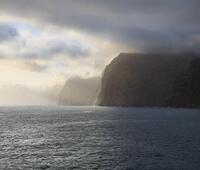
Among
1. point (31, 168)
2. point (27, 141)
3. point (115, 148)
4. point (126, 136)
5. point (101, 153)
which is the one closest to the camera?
point (31, 168)

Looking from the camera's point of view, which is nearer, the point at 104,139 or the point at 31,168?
the point at 31,168

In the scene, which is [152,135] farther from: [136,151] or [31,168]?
[31,168]

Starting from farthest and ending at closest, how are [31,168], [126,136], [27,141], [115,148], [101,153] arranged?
[126,136]
[27,141]
[115,148]
[101,153]
[31,168]

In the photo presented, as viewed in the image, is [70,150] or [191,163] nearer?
[191,163]

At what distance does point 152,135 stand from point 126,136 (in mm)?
7663

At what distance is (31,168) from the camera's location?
67.2 metres

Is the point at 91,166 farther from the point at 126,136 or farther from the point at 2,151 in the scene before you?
the point at 126,136

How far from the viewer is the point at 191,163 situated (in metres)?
71.0

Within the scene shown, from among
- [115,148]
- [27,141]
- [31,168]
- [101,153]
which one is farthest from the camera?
[27,141]

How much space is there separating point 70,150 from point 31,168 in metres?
20.0

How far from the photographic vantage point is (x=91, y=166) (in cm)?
6888

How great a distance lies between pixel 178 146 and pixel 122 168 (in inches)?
1097

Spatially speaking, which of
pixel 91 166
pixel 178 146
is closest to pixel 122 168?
pixel 91 166

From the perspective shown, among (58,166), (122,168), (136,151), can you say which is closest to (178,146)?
(136,151)
